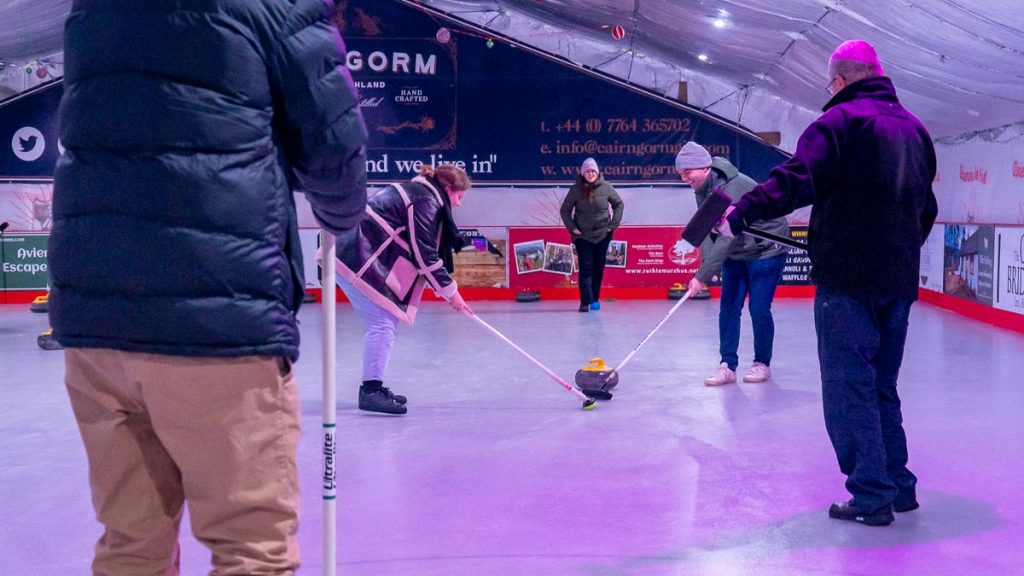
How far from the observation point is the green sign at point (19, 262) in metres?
12.9

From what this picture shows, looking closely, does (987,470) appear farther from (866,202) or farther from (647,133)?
(647,133)

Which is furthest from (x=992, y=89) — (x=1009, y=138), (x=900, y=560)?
(x=900, y=560)

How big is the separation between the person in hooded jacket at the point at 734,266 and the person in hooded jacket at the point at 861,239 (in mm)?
2591

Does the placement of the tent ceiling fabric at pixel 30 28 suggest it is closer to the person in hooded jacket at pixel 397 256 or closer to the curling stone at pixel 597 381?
the person in hooded jacket at pixel 397 256

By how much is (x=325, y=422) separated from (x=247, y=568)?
1.75ft

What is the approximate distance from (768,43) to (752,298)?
14.0 ft

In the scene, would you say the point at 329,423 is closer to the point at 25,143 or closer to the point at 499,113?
the point at 499,113

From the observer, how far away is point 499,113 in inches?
541

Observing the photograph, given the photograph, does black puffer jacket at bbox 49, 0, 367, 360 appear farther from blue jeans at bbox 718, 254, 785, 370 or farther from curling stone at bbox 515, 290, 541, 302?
curling stone at bbox 515, 290, 541, 302

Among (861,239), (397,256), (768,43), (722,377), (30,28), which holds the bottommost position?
(722,377)

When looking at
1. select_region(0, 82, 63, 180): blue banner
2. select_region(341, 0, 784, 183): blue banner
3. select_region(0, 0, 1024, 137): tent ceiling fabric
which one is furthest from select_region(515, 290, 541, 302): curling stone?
select_region(0, 82, 63, 180): blue banner

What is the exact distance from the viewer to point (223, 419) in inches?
70.4

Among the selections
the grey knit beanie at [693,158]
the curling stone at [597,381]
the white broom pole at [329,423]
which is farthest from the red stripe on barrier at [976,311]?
the white broom pole at [329,423]

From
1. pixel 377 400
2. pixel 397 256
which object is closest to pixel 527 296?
pixel 377 400
